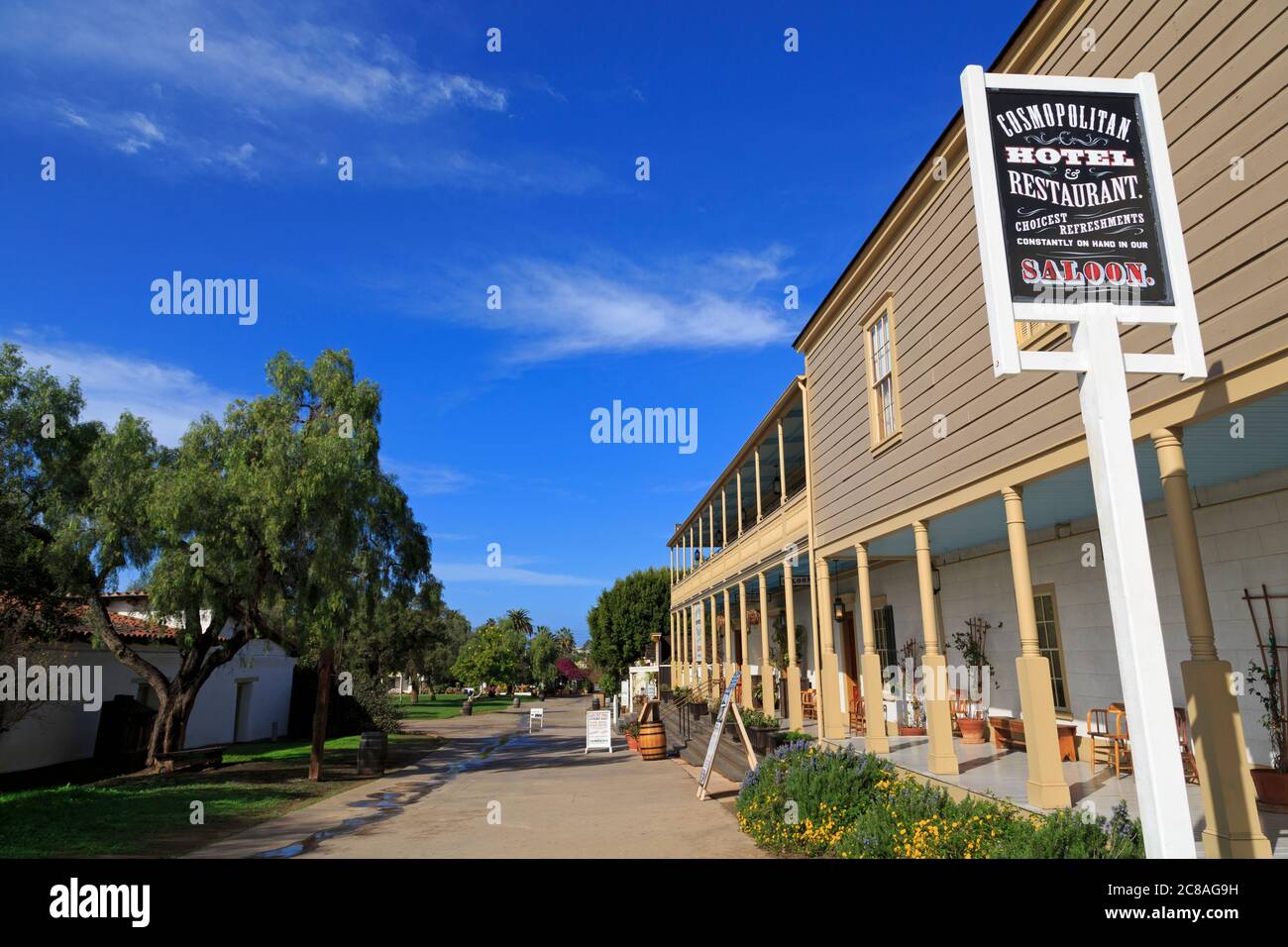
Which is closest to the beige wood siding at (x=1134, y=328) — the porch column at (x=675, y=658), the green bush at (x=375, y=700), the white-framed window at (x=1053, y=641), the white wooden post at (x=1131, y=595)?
the white wooden post at (x=1131, y=595)

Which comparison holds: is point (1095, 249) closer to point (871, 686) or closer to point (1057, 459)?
point (1057, 459)

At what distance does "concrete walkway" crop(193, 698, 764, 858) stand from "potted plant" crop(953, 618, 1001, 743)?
4073mm

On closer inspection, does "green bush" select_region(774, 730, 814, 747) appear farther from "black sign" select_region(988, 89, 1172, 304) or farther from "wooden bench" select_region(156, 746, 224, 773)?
"wooden bench" select_region(156, 746, 224, 773)

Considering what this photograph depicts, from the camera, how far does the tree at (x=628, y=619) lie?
5291cm

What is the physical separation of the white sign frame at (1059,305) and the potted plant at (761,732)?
1023 centimetres

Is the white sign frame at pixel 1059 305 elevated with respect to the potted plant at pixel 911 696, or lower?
elevated

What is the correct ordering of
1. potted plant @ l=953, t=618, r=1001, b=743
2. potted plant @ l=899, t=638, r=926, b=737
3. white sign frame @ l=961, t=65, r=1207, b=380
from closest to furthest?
white sign frame @ l=961, t=65, r=1207, b=380
potted plant @ l=953, t=618, r=1001, b=743
potted plant @ l=899, t=638, r=926, b=737

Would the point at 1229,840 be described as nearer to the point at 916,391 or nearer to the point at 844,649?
the point at 916,391

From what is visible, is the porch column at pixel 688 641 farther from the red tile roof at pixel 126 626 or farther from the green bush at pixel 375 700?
the red tile roof at pixel 126 626

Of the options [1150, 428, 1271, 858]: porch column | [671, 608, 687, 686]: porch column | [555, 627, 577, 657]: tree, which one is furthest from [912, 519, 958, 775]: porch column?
[555, 627, 577, 657]: tree

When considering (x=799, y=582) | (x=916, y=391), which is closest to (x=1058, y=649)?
(x=916, y=391)

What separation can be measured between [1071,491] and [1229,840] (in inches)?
171

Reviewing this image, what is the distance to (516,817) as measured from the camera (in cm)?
1150

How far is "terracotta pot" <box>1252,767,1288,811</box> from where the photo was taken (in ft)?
21.4
